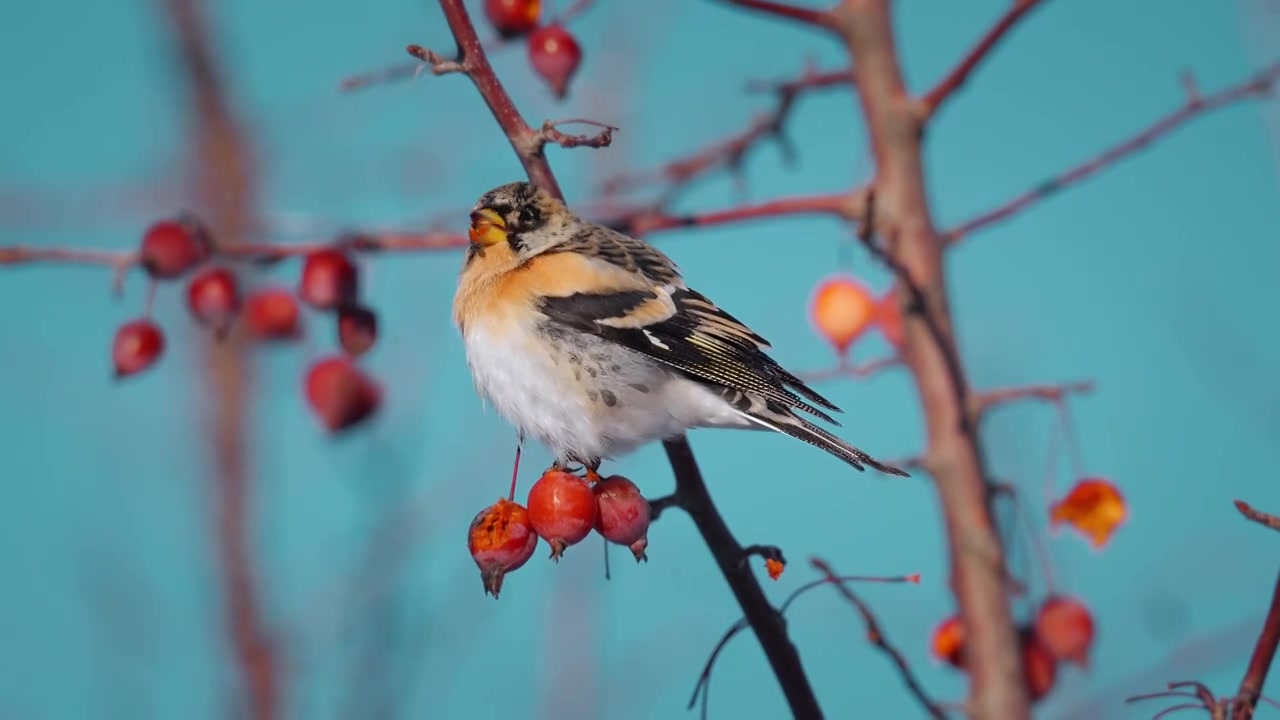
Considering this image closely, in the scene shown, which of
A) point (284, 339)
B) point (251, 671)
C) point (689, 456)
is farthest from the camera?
point (251, 671)

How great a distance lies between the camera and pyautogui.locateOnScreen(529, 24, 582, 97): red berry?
8.07 feet

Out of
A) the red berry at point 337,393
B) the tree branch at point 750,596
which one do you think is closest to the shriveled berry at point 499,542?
the tree branch at point 750,596

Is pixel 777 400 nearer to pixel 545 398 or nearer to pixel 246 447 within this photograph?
pixel 545 398

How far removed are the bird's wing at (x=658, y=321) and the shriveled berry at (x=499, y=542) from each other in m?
0.61

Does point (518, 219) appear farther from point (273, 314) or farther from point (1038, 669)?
point (1038, 669)

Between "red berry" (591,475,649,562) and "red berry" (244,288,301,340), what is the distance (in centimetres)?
180

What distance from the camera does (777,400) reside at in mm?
2197

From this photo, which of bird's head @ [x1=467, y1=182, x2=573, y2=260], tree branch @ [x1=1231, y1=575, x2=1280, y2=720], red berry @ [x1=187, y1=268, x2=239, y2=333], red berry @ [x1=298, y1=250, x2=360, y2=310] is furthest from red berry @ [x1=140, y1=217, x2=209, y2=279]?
tree branch @ [x1=1231, y1=575, x2=1280, y2=720]

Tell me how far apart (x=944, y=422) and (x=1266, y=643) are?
0.76 meters

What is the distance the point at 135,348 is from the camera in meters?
2.84

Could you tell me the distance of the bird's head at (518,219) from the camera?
238 centimetres

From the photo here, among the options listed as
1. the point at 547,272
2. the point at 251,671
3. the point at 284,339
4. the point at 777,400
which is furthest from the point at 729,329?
the point at 251,671

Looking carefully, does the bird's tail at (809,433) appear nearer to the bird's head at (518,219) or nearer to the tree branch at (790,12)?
the bird's head at (518,219)

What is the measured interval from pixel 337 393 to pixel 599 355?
984 mm
